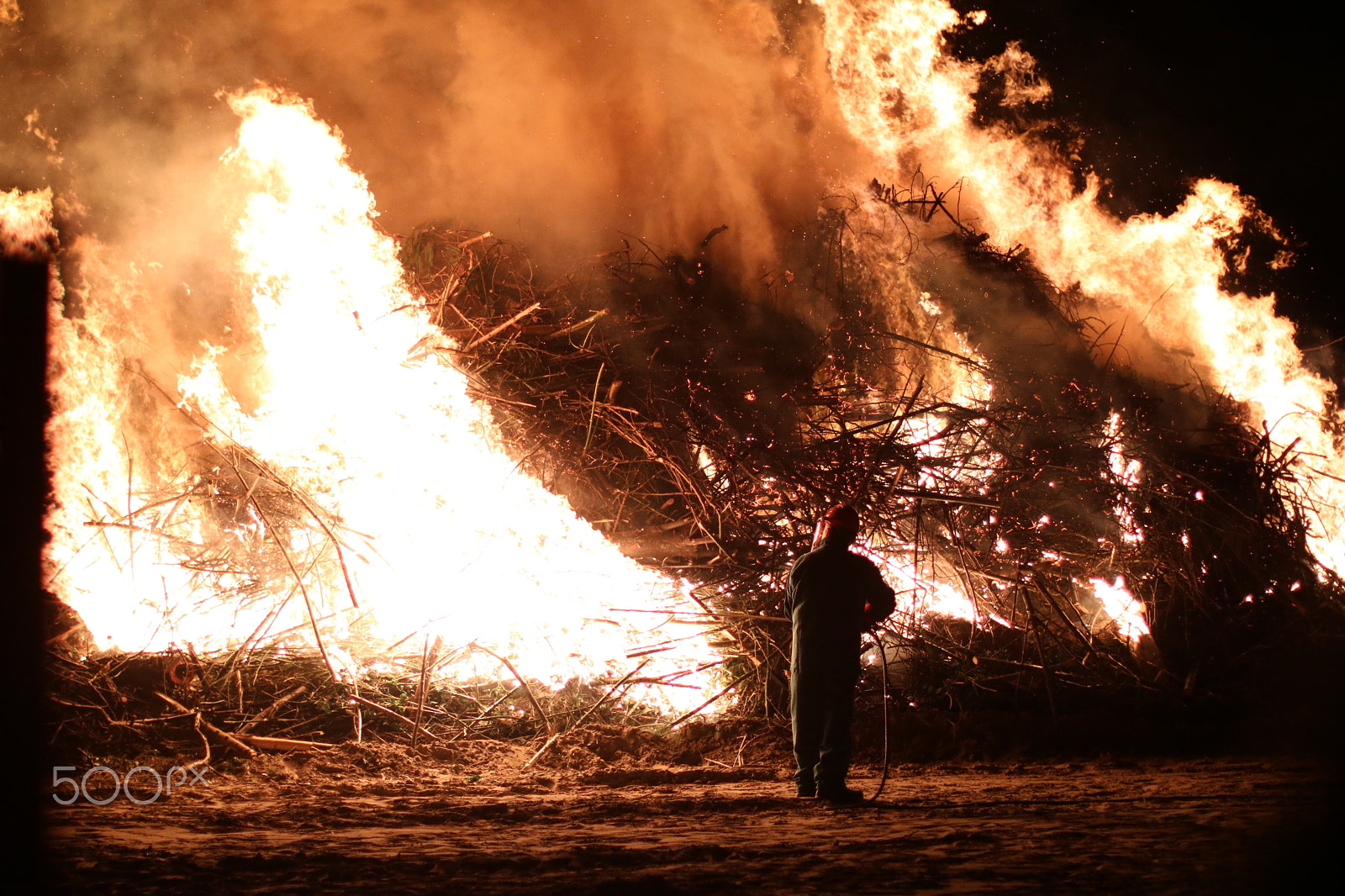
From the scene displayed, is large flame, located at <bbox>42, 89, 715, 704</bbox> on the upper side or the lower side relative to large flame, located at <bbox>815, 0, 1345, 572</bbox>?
lower

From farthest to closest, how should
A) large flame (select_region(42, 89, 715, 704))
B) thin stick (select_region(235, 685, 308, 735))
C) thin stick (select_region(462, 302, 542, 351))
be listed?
thin stick (select_region(462, 302, 542, 351)) → large flame (select_region(42, 89, 715, 704)) → thin stick (select_region(235, 685, 308, 735))

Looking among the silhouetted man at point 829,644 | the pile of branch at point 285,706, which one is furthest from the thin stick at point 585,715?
the silhouetted man at point 829,644

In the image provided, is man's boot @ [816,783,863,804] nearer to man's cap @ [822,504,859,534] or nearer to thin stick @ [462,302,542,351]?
man's cap @ [822,504,859,534]

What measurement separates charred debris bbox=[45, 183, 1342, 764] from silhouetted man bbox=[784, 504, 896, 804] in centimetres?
114

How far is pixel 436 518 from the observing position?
5.98m

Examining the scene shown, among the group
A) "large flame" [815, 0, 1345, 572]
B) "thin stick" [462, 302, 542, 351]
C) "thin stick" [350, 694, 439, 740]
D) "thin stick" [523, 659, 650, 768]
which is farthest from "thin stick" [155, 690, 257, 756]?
"large flame" [815, 0, 1345, 572]

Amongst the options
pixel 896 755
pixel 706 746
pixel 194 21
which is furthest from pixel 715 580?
pixel 194 21

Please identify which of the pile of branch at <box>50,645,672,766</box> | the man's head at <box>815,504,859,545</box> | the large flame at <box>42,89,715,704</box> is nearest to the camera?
the man's head at <box>815,504,859,545</box>

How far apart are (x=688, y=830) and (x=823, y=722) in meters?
1.16

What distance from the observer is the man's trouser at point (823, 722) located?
401cm

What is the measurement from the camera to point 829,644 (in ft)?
14.0

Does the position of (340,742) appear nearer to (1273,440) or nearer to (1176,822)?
(1176,822)

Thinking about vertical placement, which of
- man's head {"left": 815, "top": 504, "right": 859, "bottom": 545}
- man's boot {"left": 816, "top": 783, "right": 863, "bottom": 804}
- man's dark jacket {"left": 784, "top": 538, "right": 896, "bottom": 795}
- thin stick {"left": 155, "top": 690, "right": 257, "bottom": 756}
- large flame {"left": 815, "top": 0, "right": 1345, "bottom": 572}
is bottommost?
man's boot {"left": 816, "top": 783, "right": 863, "bottom": 804}

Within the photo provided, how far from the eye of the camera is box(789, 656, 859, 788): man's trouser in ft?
13.1
